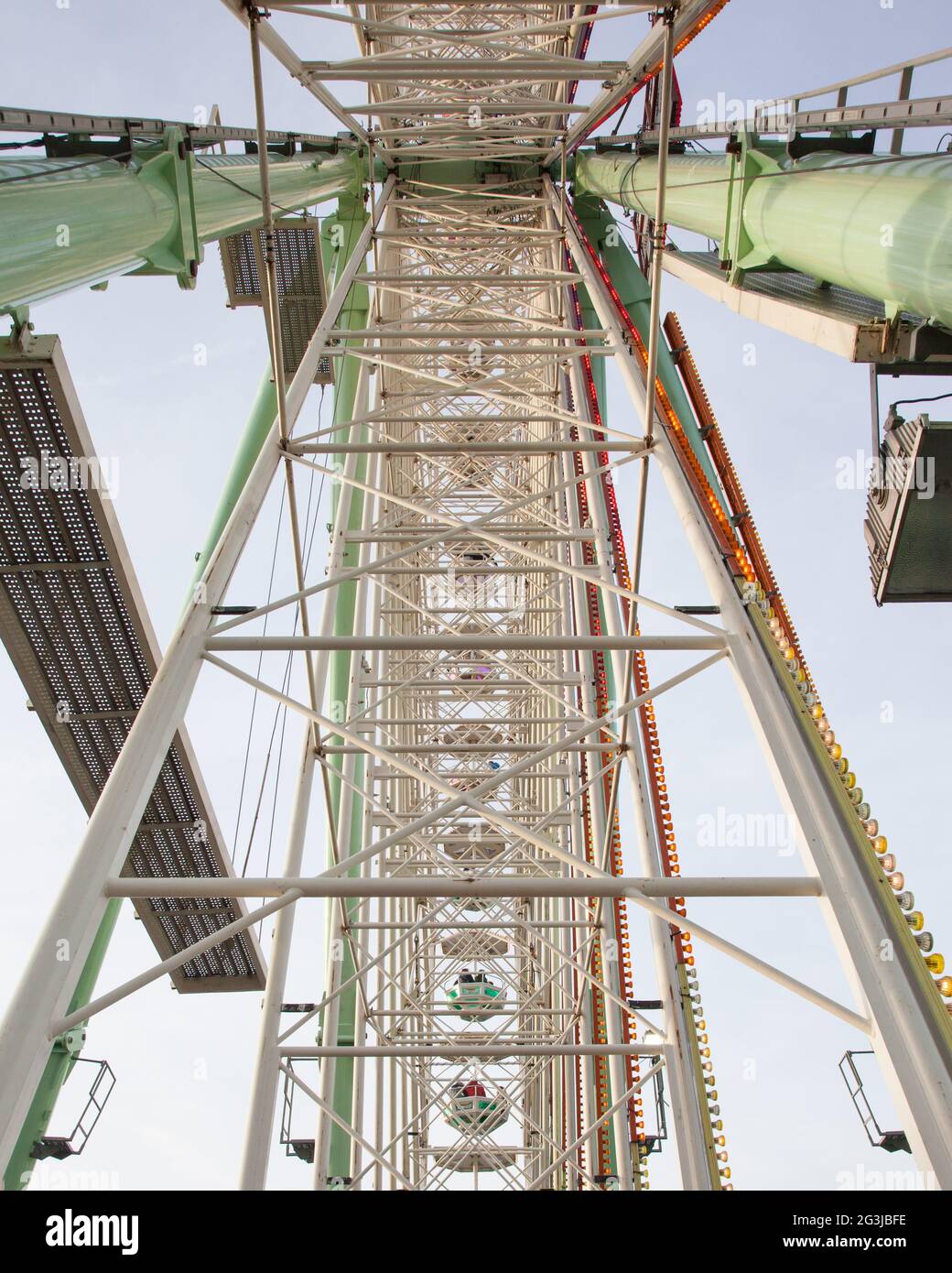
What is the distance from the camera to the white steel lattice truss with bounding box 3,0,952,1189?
5398mm

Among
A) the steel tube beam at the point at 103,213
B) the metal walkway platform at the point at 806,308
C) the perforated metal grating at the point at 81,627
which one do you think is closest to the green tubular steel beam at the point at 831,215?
the metal walkway platform at the point at 806,308

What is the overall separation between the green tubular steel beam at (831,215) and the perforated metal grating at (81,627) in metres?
5.51

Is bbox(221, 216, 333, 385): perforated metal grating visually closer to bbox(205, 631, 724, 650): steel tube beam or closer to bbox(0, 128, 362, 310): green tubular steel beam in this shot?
bbox(0, 128, 362, 310): green tubular steel beam

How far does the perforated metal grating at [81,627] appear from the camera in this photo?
30.1ft

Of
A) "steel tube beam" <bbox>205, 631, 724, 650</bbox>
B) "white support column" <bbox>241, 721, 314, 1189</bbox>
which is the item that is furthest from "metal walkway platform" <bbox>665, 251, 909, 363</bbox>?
"white support column" <bbox>241, 721, 314, 1189</bbox>

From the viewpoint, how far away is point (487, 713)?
1873 centimetres

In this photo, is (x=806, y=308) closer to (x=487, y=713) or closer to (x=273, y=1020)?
(x=273, y=1020)

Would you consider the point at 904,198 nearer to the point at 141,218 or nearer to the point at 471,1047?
the point at 141,218

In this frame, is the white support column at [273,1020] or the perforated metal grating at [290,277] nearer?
the white support column at [273,1020]

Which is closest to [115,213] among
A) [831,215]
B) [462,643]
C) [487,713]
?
[462,643]

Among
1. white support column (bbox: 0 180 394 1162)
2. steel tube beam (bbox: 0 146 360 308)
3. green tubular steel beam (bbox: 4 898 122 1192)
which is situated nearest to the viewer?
white support column (bbox: 0 180 394 1162)

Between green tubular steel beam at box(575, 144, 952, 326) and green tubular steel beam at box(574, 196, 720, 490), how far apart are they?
179cm

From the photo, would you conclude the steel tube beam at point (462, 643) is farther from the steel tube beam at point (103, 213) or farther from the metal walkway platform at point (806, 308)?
the steel tube beam at point (103, 213)
